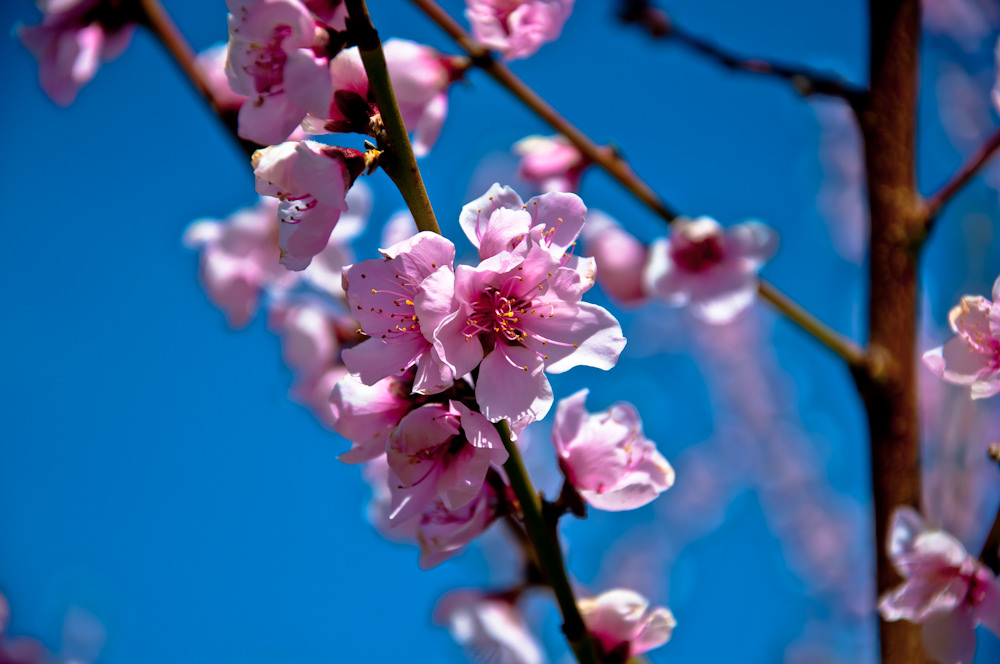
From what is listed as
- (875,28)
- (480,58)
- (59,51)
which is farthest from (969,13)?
(59,51)

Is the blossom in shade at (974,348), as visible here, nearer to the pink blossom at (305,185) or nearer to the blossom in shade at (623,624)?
the blossom in shade at (623,624)

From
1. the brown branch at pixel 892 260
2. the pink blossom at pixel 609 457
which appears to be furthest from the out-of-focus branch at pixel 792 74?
the pink blossom at pixel 609 457

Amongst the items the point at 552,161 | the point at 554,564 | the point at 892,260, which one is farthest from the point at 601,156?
the point at 554,564

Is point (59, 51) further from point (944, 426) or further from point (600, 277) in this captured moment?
point (944, 426)

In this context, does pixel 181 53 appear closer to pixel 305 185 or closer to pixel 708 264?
pixel 305 185

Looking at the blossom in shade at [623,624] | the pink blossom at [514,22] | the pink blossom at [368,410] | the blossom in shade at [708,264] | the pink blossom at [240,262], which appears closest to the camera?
the pink blossom at [368,410]

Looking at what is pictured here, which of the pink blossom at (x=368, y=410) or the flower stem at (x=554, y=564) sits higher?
the pink blossom at (x=368, y=410)
